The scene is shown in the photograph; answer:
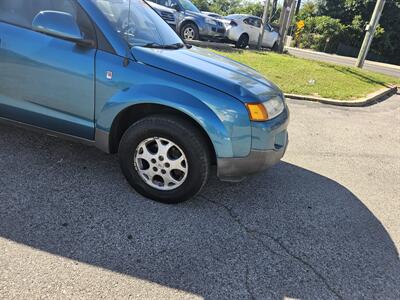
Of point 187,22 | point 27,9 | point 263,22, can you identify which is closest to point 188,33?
point 187,22

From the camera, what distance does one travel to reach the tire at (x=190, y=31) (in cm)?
1307

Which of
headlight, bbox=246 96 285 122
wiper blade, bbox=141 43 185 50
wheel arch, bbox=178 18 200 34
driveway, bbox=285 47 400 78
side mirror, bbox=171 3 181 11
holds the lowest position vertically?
driveway, bbox=285 47 400 78

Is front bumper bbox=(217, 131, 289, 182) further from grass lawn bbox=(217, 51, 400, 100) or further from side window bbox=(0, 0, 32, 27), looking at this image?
grass lawn bbox=(217, 51, 400, 100)

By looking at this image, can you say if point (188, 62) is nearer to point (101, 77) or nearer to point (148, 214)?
point (101, 77)

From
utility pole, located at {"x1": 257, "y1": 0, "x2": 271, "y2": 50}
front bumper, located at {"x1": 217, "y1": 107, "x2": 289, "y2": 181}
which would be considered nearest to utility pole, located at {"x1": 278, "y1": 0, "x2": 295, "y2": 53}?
utility pole, located at {"x1": 257, "y1": 0, "x2": 271, "y2": 50}

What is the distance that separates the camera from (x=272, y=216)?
10.5 ft

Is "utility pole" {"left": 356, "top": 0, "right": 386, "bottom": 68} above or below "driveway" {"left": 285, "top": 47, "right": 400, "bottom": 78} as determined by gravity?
above

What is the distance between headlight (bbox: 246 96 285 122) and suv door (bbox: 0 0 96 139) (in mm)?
1314

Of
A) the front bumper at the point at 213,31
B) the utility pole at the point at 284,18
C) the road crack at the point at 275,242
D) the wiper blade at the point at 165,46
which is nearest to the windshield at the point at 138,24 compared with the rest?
the wiper blade at the point at 165,46

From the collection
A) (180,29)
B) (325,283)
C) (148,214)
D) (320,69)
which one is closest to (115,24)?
(148,214)

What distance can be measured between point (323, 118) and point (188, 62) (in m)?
4.01

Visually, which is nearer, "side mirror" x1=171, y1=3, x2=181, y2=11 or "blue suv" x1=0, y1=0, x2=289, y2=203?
"blue suv" x1=0, y1=0, x2=289, y2=203

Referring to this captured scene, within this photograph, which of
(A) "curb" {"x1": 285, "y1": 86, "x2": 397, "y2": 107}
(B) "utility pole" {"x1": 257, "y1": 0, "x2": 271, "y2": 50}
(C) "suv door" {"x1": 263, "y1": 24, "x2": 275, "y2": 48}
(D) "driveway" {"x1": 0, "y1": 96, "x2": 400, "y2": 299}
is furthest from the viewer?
(C) "suv door" {"x1": 263, "y1": 24, "x2": 275, "y2": 48}

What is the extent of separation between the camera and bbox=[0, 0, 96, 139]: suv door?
3045 millimetres
